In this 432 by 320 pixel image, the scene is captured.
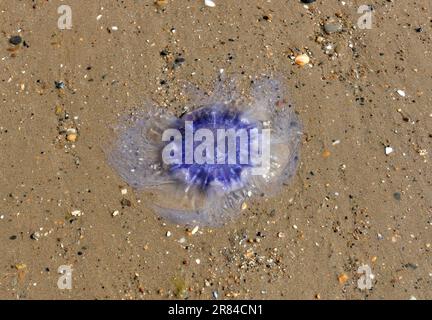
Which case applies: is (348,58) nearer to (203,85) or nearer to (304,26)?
(304,26)

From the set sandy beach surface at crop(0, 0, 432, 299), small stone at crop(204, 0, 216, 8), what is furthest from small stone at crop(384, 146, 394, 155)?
small stone at crop(204, 0, 216, 8)

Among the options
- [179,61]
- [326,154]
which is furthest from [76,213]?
[326,154]

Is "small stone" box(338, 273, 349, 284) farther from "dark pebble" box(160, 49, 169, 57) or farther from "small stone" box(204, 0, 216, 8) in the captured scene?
"small stone" box(204, 0, 216, 8)

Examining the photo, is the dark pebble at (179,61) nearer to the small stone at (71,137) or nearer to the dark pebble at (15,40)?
the small stone at (71,137)

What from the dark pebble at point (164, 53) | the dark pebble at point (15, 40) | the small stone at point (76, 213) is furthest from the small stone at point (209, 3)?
the small stone at point (76, 213)

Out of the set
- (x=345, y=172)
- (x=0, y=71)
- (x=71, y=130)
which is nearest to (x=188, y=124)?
(x=71, y=130)
